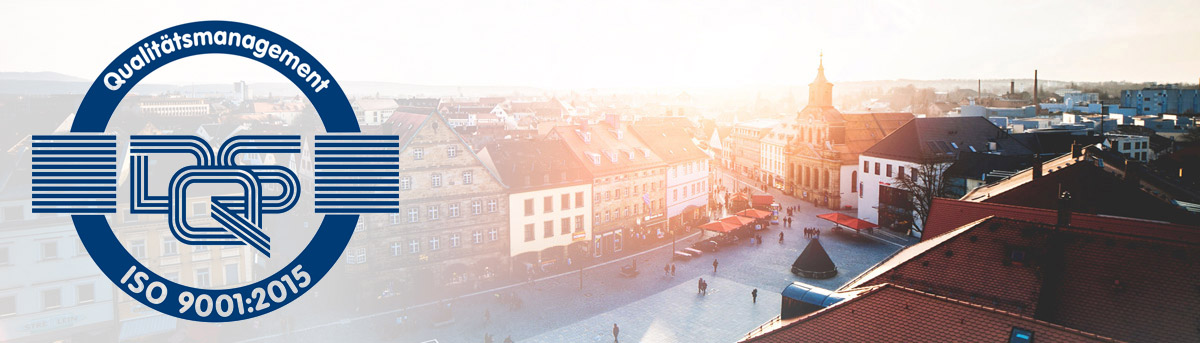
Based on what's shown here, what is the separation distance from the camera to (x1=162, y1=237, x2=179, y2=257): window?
1164 inches

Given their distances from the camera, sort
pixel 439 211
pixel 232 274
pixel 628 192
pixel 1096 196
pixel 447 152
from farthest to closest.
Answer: pixel 628 192 → pixel 447 152 → pixel 439 211 → pixel 232 274 → pixel 1096 196

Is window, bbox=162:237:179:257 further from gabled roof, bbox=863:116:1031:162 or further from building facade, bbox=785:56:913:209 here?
building facade, bbox=785:56:913:209

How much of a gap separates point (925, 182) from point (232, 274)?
4102cm

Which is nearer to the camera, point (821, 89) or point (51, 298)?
point (51, 298)

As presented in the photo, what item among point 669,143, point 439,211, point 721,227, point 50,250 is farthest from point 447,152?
point 669,143

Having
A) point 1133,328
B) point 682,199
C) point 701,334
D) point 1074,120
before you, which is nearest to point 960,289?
point 1133,328

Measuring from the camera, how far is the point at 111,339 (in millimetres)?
28031

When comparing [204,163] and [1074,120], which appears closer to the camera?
[204,163]

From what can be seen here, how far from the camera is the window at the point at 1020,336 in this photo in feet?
35.2

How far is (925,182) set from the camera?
148 ft

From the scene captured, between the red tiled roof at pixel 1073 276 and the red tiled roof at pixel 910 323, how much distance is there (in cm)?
293

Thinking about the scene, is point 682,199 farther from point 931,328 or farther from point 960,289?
point 931,328

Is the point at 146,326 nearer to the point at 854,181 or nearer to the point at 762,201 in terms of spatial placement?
the point at 762,201

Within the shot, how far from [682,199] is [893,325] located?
38618 mm
